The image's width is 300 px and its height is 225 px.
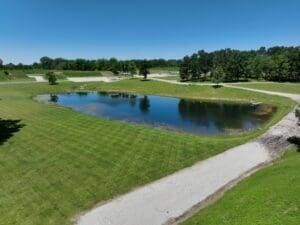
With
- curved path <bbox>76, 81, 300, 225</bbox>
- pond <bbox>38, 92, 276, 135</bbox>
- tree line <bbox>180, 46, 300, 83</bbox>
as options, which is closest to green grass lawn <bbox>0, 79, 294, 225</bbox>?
curved path <bbox>76, 81, 300, 225</bbox>

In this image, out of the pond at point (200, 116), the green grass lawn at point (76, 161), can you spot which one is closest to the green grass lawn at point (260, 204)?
the green grass lawn at point (76, 161)

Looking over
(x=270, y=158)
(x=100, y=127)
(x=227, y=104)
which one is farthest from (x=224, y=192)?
(x=227, y=104)

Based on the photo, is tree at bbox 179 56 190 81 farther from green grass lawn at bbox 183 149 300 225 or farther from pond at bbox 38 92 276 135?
green grass lawn at bbox 183 149 300 225

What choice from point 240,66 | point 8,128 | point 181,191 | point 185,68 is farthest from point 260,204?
point 185,68

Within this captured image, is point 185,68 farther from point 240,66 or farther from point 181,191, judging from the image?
point 181,191

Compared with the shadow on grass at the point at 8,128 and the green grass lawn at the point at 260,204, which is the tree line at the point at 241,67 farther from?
the green grass lawn at the point at 260,204
